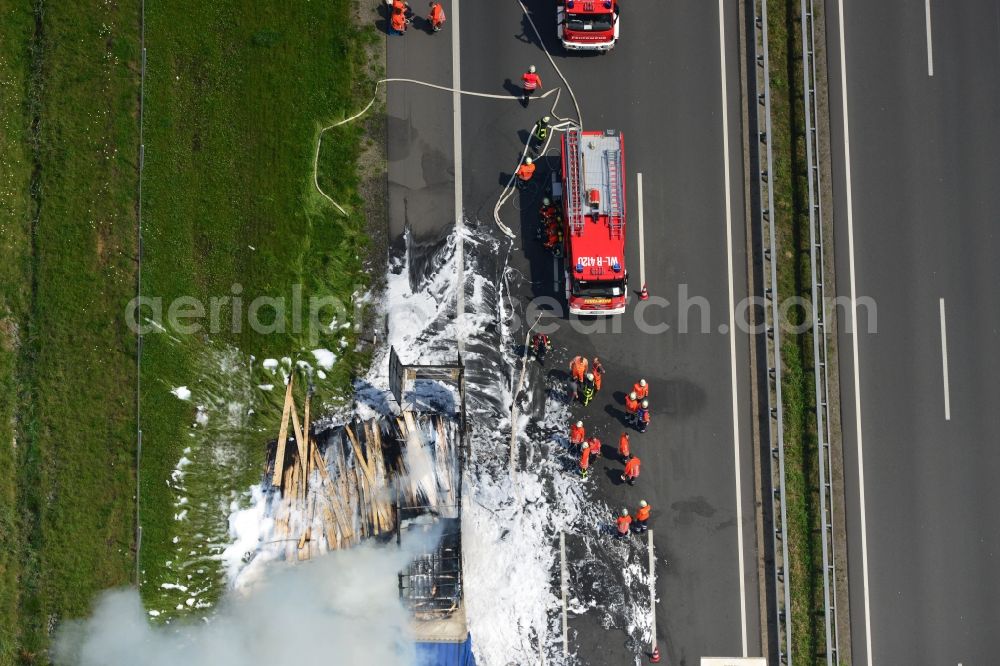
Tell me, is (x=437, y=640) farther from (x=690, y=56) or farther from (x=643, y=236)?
(x=690, y=56)

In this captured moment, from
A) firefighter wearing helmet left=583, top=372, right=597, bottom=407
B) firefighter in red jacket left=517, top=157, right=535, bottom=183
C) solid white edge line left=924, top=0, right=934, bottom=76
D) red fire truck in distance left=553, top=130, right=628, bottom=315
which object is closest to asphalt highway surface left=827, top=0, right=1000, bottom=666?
solid white edge line left=924, top=0, right=934, bottom=76

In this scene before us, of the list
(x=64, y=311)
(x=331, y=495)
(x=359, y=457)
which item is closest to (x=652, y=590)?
(x=359, y=457)

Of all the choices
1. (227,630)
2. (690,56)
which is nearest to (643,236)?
(690,56)

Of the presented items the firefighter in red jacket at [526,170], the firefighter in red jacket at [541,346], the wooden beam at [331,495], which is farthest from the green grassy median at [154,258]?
the firefighter in red jacket at [541,346]

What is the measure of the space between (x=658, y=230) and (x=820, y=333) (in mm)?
5320

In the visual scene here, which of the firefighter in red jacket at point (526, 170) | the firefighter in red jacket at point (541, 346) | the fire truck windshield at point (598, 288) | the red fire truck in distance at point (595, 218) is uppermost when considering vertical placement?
the firefighter in red jacket at point (526, 170)

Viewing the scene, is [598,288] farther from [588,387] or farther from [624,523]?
[624,523]

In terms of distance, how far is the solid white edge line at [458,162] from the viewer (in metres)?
21.1

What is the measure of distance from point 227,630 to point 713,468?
13804 millimetres

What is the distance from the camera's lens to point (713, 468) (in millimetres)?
20953

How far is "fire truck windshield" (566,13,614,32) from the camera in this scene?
2078cm

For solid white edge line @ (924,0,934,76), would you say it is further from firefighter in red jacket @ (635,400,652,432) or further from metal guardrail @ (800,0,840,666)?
firefighter in red jacket @ (635,400,652,432)

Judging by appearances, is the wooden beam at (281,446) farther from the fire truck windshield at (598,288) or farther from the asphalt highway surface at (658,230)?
the fire truck windshield at (598,288)

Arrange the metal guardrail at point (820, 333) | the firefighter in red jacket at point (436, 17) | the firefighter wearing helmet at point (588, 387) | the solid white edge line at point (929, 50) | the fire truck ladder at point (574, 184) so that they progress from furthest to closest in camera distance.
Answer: the solid white edge line at point (929, 50), the firefighter in red jacket at point (436, 17), the metal guardrail at point (820, 333), the firefighter wearing helmet at point (588, 387), the fire truck ladder at point (574, 184)
